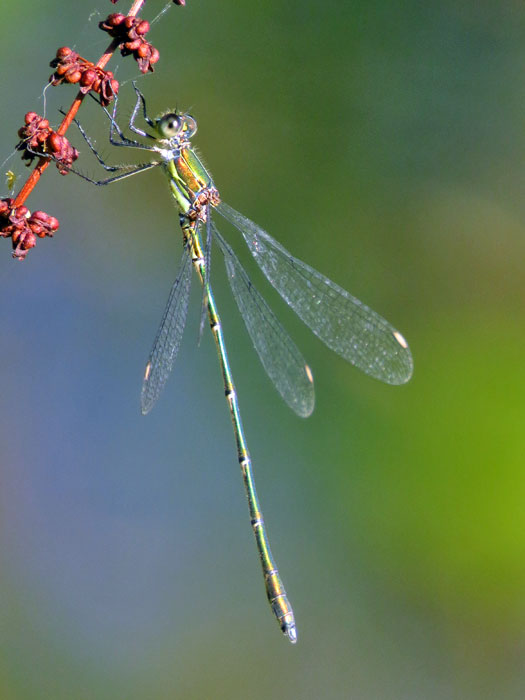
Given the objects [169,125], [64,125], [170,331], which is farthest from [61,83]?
[170,331]

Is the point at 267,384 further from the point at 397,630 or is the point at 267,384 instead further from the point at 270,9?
the point at 270,9

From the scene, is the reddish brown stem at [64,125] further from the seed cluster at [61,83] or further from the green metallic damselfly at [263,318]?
the green metallic damselfly at [263,318]

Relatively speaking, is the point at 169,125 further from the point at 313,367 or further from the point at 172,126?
the point at 313,367

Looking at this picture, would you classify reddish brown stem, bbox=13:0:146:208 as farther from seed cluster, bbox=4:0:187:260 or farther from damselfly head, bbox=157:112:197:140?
damselfly head, bbox=157:112:197:140

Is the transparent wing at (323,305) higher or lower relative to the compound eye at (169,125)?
lower

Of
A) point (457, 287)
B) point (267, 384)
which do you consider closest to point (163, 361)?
point (267, 384)

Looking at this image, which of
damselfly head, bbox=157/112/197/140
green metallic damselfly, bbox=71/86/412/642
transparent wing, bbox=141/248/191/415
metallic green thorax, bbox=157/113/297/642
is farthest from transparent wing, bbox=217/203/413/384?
damselfly head, bbox=157/112/197/140

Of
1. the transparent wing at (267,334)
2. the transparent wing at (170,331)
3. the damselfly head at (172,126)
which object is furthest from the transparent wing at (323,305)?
the damselfly head at (172,126)

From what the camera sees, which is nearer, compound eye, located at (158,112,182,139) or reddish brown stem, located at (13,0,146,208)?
reddish brown stem, located at (13,0,146,208)
